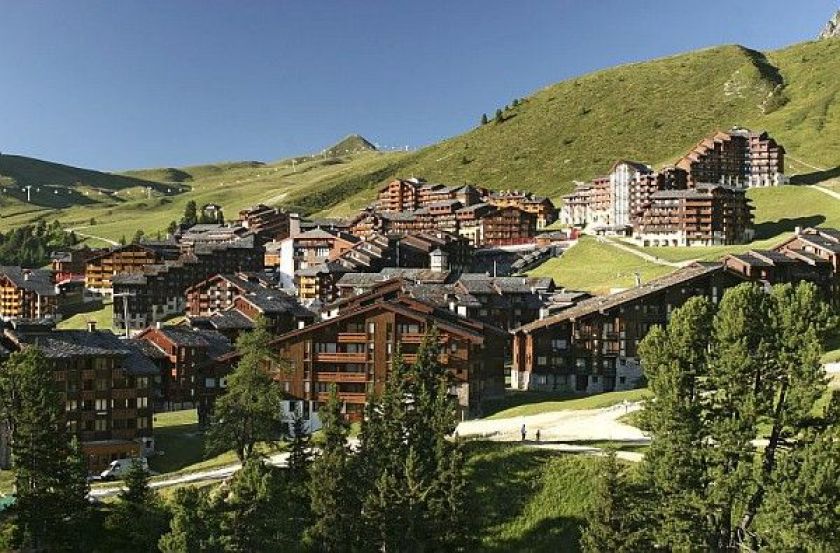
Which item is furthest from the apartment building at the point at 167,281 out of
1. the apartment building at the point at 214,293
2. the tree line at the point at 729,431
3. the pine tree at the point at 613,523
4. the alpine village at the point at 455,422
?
the tree line at the point at 729,431

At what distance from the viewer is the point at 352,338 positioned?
9669 centimetres

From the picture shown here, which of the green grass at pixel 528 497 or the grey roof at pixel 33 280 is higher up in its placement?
the grey roof at pixel 33 280

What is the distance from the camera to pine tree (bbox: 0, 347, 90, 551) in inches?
2274

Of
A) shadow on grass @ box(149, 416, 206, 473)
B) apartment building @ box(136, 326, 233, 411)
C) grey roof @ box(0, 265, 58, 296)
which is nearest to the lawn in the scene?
shadow on grass @ box(149, 416, 206, 473)

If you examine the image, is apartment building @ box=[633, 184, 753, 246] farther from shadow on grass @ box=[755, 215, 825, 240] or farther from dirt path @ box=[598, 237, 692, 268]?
dirt path @ box=[598, 237, 692, 268]

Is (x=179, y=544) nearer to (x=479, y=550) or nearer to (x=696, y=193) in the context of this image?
(x=479, y=550)

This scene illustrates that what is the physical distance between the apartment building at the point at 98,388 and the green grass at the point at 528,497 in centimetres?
4534

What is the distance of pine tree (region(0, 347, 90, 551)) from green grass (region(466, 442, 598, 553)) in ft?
88.7

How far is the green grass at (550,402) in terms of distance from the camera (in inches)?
3403

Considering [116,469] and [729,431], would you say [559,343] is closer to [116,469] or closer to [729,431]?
[116,469]

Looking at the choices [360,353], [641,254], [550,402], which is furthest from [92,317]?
[550,402]

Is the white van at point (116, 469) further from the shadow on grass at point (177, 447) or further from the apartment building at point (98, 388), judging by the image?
the apartment building at point (98, 388)

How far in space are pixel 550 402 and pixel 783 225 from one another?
10429cm

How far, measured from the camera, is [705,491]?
46188 mm
